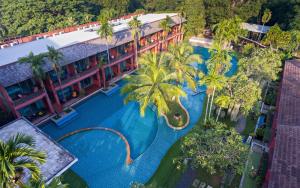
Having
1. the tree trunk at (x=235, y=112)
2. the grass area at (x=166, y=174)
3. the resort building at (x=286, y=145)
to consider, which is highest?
the resort building at (x=286, y=145)

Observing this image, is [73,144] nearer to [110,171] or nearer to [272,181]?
[110,171]

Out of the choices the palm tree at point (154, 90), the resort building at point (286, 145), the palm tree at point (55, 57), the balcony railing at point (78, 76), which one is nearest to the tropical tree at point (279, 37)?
the resort building at point (286, 145)

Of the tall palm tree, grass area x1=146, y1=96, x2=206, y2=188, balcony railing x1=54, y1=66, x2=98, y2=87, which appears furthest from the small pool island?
the tall palm tree

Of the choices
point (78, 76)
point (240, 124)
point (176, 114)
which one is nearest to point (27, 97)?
point (78, 76)

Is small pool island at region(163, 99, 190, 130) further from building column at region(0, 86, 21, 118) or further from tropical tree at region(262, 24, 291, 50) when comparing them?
tropical tree at region(262, 24, 291, 50)

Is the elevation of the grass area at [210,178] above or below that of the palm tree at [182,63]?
below

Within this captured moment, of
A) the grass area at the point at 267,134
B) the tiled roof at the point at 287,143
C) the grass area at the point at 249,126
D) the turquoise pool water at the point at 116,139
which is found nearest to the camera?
the tiled roof at the point at 287,143

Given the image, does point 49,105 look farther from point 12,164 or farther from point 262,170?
point 262,170

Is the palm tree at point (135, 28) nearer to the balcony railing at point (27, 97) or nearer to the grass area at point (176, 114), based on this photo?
the grass area at point (176, 114)
